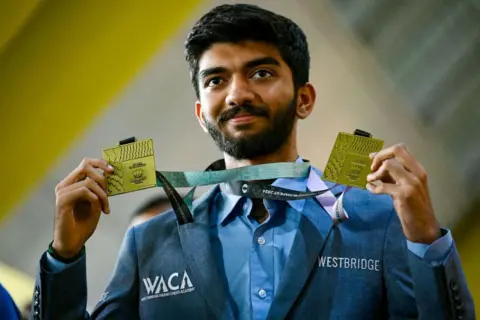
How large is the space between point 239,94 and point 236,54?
0.11 metres

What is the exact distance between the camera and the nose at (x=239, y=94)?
1.51 m

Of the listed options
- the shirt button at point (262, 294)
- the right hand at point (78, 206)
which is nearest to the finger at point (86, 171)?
the right hand at point (78, 206)

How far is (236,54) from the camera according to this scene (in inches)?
62.0

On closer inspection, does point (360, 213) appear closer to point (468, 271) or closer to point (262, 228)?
point (262, 228)

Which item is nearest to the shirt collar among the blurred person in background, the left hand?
the left hand

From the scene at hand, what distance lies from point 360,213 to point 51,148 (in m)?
1.30

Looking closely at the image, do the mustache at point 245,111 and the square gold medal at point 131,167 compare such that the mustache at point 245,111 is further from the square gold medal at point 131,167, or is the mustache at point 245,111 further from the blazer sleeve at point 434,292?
the blazer sleeve at point 434,292

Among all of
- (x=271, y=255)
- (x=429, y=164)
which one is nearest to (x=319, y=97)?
(x=429, y=164)

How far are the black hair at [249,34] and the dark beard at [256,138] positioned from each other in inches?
4.6

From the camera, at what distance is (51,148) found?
7.95ft

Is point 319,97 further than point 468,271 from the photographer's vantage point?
Yes

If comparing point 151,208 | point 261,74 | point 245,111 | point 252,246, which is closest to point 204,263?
point 252,246

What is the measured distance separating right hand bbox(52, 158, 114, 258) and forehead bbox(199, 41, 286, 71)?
35 centimetres

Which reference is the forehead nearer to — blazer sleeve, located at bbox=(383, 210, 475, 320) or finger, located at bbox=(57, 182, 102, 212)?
finger, located at bbox=(57, 182, 102, 212)
